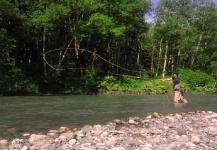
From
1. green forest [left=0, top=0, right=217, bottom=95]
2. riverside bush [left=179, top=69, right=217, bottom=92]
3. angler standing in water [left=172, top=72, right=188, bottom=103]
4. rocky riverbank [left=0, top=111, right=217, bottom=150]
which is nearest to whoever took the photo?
rocky riverbank [left=0, top=111, right=217, bottom=150]

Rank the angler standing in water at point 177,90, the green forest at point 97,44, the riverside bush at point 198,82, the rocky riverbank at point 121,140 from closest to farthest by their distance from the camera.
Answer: the rocky riverbank at point 121,140 < the angler standing in water at point 177,90 < the green forest at point 97,44 < the riverside bush at point 198,82

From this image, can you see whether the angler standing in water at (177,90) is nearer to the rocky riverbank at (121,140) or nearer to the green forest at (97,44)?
the green forest at (97,44)

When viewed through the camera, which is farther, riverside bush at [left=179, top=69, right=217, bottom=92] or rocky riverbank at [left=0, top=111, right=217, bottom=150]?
riverside bush at [left=179, top=69, right=217, bottom=92]

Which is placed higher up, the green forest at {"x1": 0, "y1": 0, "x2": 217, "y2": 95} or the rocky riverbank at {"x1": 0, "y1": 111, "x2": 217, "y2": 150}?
the green forest at {"x1": 0, "y1": 0, "x2": 217, "y2": 95}

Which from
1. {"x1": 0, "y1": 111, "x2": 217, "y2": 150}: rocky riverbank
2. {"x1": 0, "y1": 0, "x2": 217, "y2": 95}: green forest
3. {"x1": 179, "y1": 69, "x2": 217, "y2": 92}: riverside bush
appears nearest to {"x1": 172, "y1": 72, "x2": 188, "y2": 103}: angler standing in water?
{"x1": 0, "y1": 0, "x2": 217, "y2": 95}: green forest

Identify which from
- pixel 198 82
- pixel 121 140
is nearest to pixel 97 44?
pixel 198 82

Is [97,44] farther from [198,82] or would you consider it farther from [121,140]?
[121,140]

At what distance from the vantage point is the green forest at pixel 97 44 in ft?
80.1

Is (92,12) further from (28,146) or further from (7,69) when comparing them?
(28,146)

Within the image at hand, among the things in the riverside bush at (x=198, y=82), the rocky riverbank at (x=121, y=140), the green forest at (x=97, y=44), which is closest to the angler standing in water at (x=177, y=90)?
the green forest at (x=97, y=44)

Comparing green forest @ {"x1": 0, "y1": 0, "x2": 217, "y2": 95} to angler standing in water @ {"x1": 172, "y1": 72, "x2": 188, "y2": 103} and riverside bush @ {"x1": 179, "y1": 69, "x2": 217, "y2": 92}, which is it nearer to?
riverside bush @ {"x1": 179, "y1": 69, "x2": 217, "y2": 92}

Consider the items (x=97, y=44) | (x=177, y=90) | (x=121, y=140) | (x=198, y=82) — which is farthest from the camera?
(x=97, y=44)

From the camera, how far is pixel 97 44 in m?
35.1

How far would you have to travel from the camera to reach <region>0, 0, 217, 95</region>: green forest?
24.4 meters
